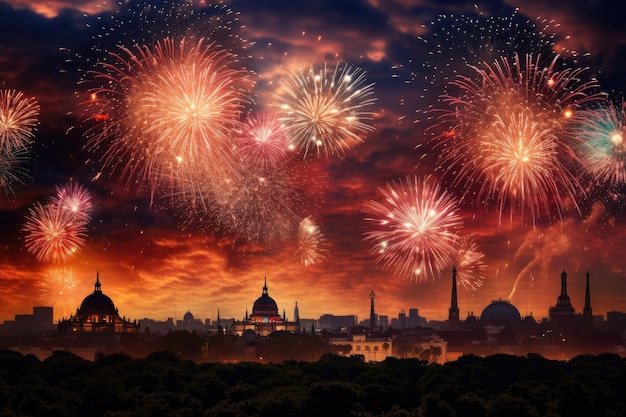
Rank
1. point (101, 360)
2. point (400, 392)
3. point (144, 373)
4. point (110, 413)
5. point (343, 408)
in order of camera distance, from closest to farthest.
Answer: point (110, 413) → point (343, 408) → point (400, 392) → point (144, 373) → point (101, 360)

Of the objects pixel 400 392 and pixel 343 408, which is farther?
pixel 400 392

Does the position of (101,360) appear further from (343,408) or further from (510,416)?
(510,416)

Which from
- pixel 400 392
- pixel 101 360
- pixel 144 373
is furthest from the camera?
pixel 101 360

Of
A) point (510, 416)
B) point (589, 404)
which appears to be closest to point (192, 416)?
point (510, 416)

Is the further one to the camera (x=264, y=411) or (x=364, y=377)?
(x=364, y=377)

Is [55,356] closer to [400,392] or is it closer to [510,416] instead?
[400,392]

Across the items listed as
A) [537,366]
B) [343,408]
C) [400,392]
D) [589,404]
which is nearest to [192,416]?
[343,408]
